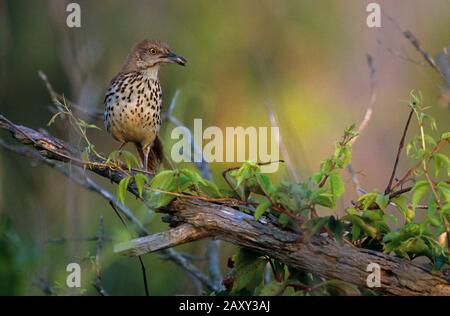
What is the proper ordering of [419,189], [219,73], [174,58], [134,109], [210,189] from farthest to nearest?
[219,73] → [174,58] → [134,109] → [210,189] → [419,189]

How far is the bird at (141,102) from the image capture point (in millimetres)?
5031

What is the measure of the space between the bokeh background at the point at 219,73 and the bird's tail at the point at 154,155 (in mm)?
507

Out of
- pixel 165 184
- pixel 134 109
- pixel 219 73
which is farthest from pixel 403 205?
pixel 219 73

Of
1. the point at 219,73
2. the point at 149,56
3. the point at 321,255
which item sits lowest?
the point at 321,255

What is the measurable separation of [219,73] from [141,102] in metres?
2.81

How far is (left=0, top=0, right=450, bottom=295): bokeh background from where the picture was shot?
6.29m

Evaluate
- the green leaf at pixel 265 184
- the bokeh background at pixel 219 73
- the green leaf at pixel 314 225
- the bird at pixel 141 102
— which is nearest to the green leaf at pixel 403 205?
the green leaf at pixel 314 225

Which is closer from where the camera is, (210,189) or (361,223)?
(361,223)

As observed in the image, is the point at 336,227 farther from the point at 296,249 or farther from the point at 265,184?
the point at 265,184

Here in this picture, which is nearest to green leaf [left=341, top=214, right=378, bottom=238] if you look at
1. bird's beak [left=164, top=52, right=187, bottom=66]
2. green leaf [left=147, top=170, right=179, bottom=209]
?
green leaf [left=147, top=170, right=179, bottom=209]

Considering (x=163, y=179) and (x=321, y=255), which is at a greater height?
(x=163, y=179)

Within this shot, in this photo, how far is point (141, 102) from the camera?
16.6 feet

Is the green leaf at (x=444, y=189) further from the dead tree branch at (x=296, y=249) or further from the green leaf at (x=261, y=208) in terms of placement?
the green leaf at (x=261, y=208)
